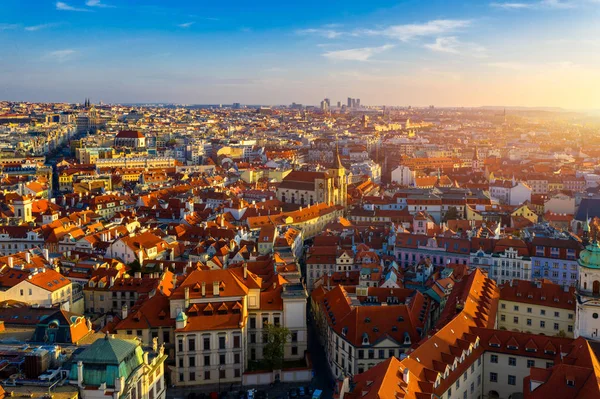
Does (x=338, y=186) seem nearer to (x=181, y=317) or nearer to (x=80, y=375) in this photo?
(x=181, y=317)

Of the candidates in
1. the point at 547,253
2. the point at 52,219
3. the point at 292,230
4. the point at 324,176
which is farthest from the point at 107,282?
the point at 324,176

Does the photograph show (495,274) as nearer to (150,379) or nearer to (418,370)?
(418,370)

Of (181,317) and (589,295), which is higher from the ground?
(589,295)

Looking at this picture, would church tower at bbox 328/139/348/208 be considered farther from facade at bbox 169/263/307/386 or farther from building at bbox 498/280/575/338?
facade at bbox 169/263/307/386

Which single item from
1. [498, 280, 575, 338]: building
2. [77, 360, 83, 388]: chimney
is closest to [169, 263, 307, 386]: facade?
[77, 360, 83, 388]: chimney

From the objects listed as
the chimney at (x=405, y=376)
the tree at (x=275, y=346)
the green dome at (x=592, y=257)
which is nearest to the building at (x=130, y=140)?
the tree at (x=275, y=346)

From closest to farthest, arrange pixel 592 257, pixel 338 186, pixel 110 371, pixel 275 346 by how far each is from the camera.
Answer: pixel 110 371
pixel 592 257
pixel 275 346
pixel 338 186

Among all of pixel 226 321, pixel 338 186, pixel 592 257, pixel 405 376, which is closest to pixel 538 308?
pixel 592 257
